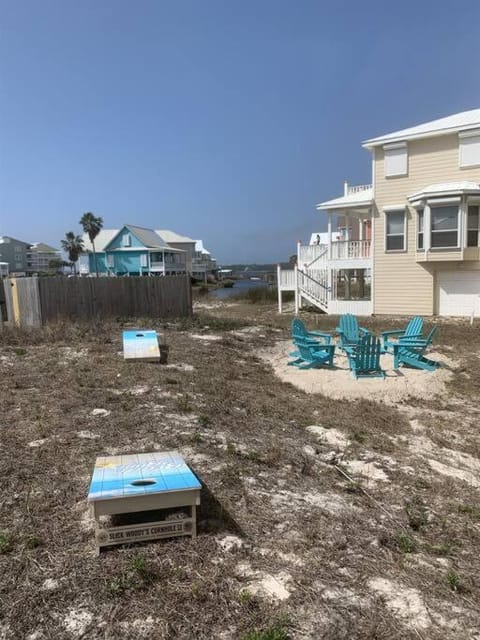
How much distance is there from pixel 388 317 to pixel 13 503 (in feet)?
55.7

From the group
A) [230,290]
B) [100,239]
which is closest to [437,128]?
[230,290]

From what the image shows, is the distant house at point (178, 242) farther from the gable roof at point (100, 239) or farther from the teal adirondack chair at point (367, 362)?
the teal adirondack chair at point (367, 362)

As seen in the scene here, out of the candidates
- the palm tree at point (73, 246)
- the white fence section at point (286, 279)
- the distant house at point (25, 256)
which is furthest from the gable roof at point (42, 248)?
the white fence section at point (286, 279)

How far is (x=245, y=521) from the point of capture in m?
3.41

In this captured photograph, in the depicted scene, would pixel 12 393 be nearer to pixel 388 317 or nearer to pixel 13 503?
pixel 13 503

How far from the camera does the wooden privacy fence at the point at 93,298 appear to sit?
46.5ft

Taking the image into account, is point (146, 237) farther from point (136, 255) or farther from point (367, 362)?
point (367, 362)

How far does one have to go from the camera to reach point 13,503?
140 inches

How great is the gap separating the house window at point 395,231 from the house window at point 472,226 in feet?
7.85

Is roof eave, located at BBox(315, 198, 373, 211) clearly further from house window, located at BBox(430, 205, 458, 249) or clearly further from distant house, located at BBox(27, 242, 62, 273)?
distant house, located at BBox(27, 242, 62, 273)

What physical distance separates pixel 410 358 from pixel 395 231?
11083mm

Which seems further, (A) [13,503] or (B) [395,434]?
(B) [395,434]

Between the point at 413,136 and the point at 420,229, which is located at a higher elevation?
the point at 413,136

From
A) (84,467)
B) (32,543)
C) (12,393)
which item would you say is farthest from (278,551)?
(12,393)
